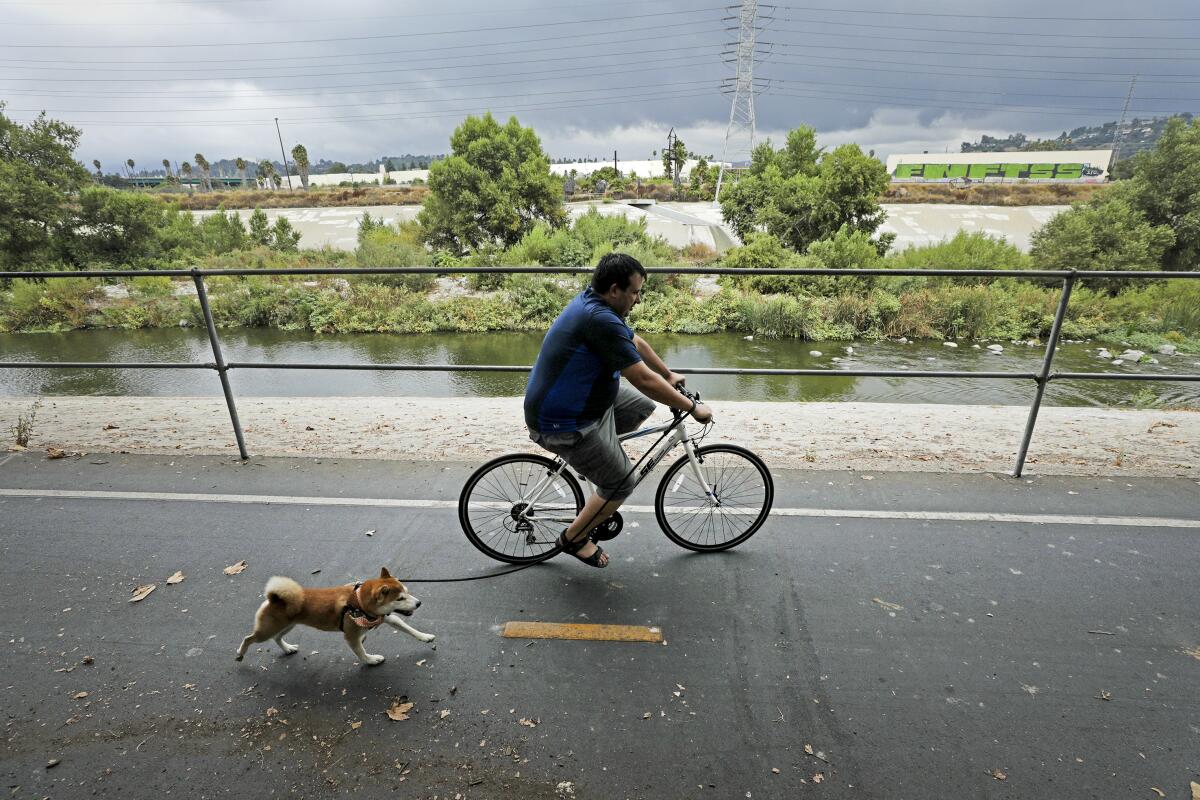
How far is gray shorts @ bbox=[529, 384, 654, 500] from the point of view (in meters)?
2.88

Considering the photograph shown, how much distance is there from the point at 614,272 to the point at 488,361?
13372mm

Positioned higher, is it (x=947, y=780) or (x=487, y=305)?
(x=947, y=780)

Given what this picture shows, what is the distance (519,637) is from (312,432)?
3415 millimetres

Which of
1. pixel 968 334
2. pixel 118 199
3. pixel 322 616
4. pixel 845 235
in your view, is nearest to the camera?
pixel 322 616

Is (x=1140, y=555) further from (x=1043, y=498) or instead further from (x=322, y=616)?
(x=322, y=616)

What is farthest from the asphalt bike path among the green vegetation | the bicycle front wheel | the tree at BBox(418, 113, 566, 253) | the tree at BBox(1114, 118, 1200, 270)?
the tree at BBox(1114, 118, 1200, 270)

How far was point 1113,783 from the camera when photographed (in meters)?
2.07

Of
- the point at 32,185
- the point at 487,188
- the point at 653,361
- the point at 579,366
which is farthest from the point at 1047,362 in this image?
the point at 32,185

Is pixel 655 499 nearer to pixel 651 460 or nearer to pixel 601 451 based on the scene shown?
pixel 651 460

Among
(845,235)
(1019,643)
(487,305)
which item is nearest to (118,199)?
(487,305)

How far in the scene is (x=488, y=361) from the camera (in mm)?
15672

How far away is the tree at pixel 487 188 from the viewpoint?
1032 inches

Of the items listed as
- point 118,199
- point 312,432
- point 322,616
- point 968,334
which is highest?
point 118,199

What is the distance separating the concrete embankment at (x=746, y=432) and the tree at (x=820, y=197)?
19676mm
